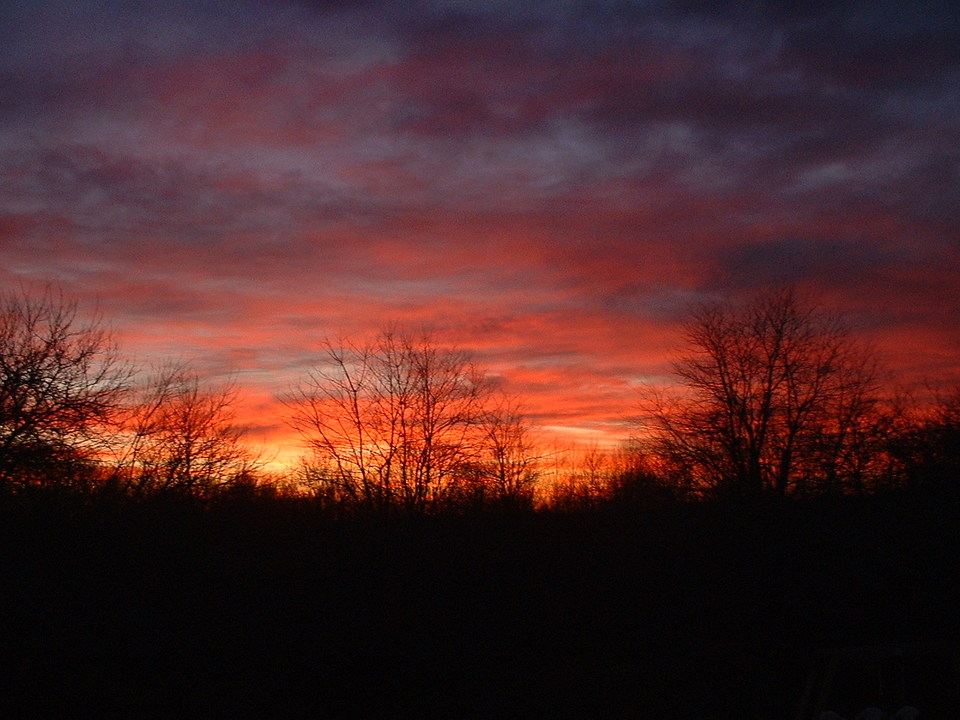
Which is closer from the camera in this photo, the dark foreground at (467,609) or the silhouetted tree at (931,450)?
the dark foreground at (467,609)

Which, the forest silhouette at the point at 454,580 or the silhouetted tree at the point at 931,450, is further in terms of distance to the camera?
the silhouetted tree at the point at 931,450

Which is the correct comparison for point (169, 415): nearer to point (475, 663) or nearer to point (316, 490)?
point (316, 490)

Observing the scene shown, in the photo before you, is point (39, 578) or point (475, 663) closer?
point (39, 578)

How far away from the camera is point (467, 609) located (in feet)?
57.7

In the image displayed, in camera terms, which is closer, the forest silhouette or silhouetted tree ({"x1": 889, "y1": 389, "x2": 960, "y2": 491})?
the forest silhouette

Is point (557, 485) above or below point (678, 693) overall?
above

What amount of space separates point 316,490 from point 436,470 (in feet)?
10.6

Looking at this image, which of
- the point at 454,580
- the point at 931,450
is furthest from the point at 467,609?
the point at 931,450

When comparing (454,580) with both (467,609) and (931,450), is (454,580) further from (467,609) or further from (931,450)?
(931,450)

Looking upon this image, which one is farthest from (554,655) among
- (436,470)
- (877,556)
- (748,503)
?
(877,556)

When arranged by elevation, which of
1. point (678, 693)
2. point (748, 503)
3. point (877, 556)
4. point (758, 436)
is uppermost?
point (758, 436)

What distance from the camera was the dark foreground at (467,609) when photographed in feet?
44.9

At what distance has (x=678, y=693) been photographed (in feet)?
50.4

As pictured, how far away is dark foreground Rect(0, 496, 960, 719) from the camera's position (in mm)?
13695
